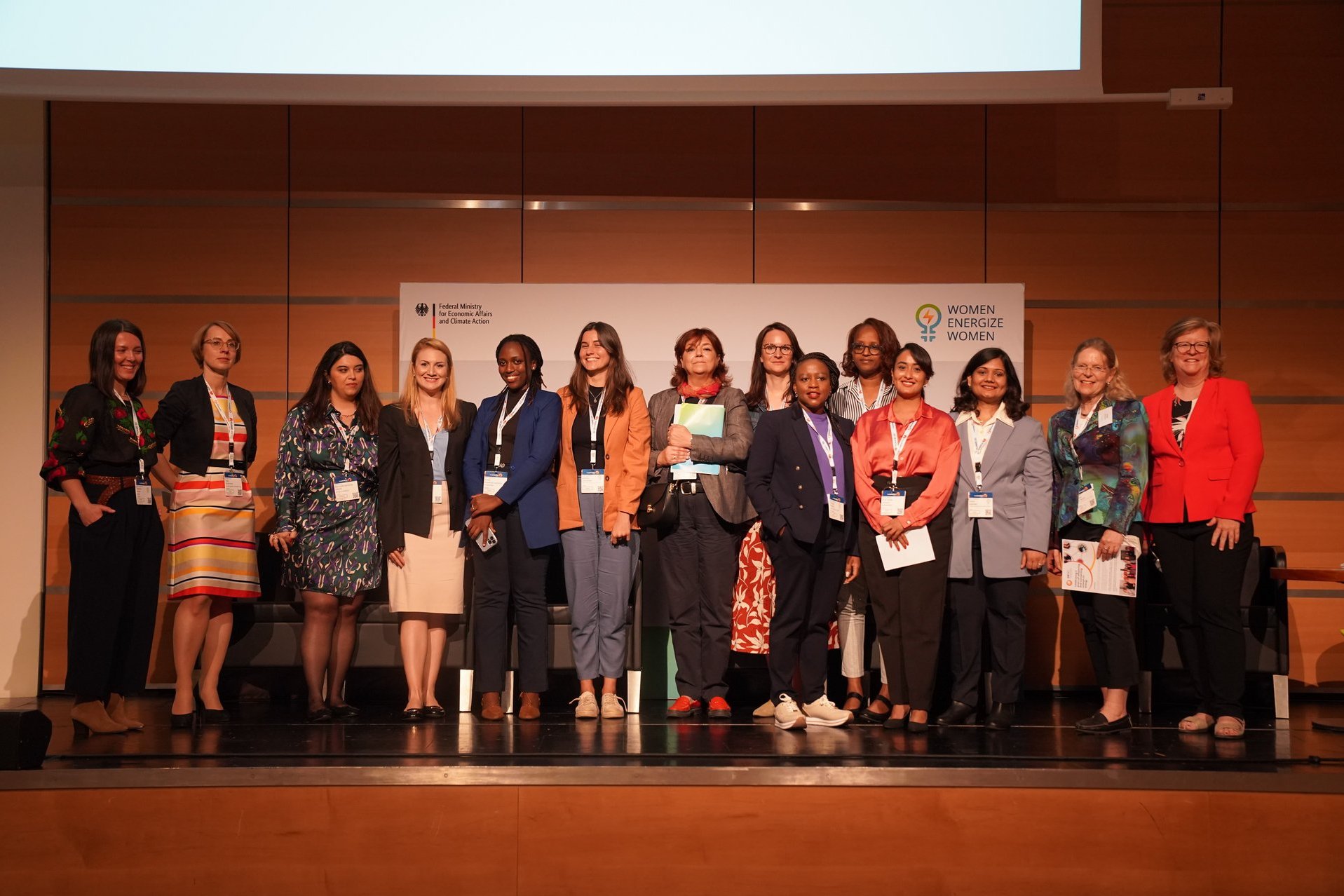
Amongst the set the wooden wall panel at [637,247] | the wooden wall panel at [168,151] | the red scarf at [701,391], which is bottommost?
the red scarf at [701,391]

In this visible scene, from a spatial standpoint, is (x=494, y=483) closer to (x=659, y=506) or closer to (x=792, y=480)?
(x=659, y=506)

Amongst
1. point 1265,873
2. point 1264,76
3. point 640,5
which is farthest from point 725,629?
point 1264,76

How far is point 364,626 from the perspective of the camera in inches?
191

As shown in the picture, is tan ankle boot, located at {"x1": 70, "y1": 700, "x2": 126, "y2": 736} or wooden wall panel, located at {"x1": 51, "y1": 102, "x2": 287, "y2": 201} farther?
wooden wall panel, located at {"x1": 51, "y1": 102, "x2": 287, "y2": 201}

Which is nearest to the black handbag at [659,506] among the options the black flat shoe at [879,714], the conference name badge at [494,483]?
the conference name badge at [494,483]

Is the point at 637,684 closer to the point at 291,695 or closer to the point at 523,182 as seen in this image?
the point at 291,695

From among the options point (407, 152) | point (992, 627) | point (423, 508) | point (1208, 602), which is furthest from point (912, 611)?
point (407, 152)

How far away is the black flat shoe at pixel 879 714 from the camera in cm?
413

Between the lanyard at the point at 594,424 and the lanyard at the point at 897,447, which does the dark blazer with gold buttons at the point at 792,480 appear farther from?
the lanyard at the point at 594,424

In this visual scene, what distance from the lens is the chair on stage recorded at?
4.69 metres

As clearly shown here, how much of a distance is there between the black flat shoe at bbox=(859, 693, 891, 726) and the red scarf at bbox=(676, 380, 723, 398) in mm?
1386

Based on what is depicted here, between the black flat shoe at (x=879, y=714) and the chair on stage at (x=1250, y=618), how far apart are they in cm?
124

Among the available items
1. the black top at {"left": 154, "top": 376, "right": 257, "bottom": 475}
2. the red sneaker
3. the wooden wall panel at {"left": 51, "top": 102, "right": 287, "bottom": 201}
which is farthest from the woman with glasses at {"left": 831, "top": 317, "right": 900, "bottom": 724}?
the wooden wall panel at {"left": 51, "top": 102, "right": 287, "bottom": 201}

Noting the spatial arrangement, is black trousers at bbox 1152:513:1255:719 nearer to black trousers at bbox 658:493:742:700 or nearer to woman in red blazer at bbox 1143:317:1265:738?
woman in red blazer at bbox 1143:317:1265:738
